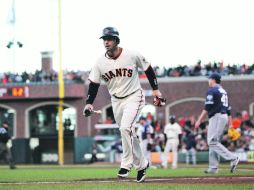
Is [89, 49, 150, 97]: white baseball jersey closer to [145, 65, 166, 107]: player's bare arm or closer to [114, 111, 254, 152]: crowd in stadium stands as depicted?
[145, 65, 166, 107]: player's bare arm

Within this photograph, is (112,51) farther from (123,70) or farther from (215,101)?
(215,101)

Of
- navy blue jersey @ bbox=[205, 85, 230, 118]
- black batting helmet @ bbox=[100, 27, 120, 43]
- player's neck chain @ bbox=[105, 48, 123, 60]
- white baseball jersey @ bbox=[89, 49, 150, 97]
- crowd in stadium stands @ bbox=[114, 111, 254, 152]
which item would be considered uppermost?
black batting helmet @ bbox=[100, 27, 120, 43]

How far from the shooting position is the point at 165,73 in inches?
1683

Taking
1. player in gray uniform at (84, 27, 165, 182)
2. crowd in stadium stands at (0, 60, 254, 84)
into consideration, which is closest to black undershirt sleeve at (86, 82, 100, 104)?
player in gray uniform at (84, 27, 165, 182)

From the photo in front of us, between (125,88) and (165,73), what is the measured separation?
3173 centimetres

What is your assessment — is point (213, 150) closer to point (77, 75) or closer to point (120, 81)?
point (120, 81)

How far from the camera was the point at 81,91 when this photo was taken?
43656 mm

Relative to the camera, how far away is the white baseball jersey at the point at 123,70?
36.3 feet

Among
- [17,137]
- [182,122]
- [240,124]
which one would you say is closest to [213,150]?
[240,124]

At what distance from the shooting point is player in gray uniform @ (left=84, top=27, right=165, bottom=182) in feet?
36.0

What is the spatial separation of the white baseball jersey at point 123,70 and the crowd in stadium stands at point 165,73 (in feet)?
93.0

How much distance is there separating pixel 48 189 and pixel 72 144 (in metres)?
33.6

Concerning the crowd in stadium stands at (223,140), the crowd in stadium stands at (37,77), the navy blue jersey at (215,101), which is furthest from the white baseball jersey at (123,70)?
the crowd in stadium stands at (37,77)

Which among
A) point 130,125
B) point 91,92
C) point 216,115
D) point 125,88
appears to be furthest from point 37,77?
point 130,125
